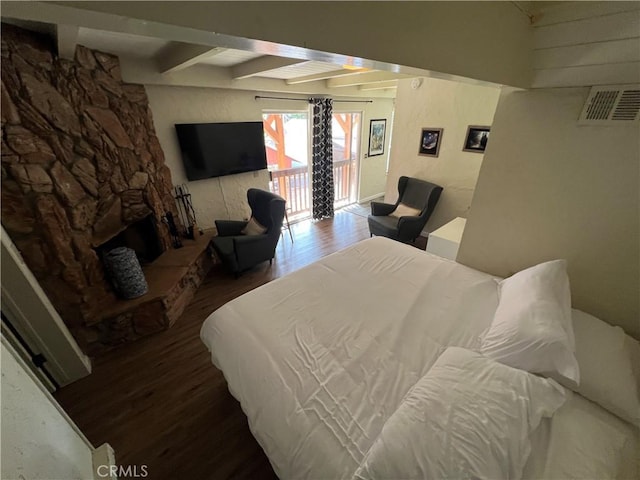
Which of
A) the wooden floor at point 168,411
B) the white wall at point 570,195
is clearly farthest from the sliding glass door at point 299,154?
the white wall at point 570,195

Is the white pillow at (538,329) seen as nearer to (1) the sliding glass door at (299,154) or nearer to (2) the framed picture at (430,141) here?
(2) the framed picture at (430,141)

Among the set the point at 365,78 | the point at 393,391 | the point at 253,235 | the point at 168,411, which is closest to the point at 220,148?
the point at 253,235

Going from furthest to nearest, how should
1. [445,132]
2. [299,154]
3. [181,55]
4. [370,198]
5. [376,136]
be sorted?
[370,198] < [376,136] < [299,154] < [445,132] < [181,55]

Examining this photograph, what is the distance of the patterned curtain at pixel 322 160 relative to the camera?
404 centimetres

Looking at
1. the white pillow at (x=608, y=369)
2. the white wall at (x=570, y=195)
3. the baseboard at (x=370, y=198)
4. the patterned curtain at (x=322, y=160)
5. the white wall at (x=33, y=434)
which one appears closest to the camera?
the white wall at (x=33, y=434)

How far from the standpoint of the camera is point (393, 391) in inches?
41.9

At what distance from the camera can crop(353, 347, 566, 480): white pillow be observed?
75 centimetres

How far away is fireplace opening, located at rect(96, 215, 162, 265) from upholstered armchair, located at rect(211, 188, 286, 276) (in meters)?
0.60

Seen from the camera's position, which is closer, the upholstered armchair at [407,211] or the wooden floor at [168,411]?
the wooden floor at [168,411]

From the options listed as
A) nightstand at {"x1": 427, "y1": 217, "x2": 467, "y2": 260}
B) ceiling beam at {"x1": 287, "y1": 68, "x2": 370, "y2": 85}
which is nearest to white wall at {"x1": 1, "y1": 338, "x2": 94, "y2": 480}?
nightstand at {"x1": 427, "y1": 217, "x2": 467, "y2": 260}

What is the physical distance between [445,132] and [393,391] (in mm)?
3406

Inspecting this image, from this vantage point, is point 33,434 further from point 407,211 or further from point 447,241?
point 407,211

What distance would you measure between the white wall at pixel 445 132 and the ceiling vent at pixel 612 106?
1.88 meters

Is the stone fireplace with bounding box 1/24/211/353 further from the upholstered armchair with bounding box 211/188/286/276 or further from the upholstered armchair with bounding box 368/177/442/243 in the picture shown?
the upholstered armchair with bounding box 368/177/442/243
